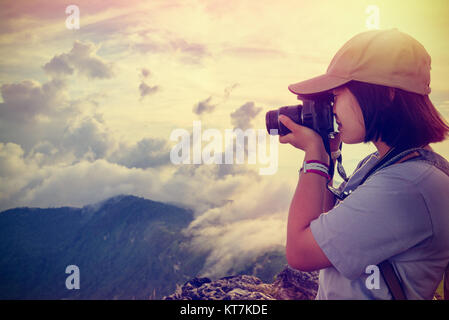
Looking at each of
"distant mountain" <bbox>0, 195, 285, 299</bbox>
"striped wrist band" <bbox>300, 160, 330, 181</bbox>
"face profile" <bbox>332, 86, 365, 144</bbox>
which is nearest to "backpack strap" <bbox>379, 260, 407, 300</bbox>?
"striped wrist band" <bbox>300, 160, 330, 181</bbox>

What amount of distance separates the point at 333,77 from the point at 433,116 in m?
0.44

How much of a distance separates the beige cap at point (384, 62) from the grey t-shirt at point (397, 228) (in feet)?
1.13

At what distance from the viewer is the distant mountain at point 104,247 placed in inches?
4220

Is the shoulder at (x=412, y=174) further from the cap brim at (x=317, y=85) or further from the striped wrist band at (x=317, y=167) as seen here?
the cap brim at (x=317, y=85)

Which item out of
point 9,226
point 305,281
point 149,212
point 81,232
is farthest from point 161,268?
point 305,281

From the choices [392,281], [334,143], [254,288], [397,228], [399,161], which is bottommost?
[254,288]

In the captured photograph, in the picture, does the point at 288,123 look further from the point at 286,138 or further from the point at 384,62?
the point at 384,62

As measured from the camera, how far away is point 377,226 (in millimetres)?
1161

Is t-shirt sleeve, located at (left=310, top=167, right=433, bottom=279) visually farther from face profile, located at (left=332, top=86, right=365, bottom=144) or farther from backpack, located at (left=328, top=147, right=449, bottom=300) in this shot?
face profile, located at (left=332, top=86, right=365, bottom=144)

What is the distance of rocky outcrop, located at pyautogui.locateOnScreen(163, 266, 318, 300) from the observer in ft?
8.96

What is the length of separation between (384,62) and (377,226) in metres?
0.67

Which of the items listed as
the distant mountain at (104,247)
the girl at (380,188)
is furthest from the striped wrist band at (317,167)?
the distant mountain at (104,247)

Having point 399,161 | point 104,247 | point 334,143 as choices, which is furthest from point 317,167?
point 104,247
